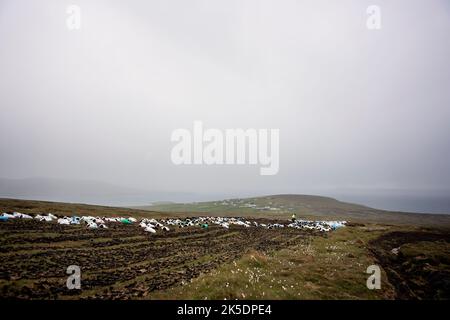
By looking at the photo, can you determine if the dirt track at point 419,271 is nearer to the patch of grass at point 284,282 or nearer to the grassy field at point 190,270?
the grassy field at point 190,270

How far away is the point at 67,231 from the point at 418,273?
36.0m

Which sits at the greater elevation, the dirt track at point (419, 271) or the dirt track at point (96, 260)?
the dirt track at point (96, 260)

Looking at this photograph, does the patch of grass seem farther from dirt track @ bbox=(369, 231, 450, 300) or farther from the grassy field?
dirt track @ bbox=(369, 231, 450, 300)

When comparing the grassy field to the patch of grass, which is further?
the grassy field

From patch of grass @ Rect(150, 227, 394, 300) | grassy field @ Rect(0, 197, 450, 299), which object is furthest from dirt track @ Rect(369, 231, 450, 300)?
patch of grass @ Rect(150, 227, 394, 300)

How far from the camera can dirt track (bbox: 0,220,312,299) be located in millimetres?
13141

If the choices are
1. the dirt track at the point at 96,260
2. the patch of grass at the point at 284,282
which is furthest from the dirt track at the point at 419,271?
the dirt track at the point at 96,260

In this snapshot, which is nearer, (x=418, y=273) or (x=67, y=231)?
(x=418, y=273)

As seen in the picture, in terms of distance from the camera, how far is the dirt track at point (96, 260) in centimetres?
1314

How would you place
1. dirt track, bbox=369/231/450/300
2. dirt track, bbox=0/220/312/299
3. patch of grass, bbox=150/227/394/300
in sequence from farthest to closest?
dirt track, bbox=369/231/450/300
dirt track, bbox=0/220/312/299
patch of grass, bbox=150/227/394/300
